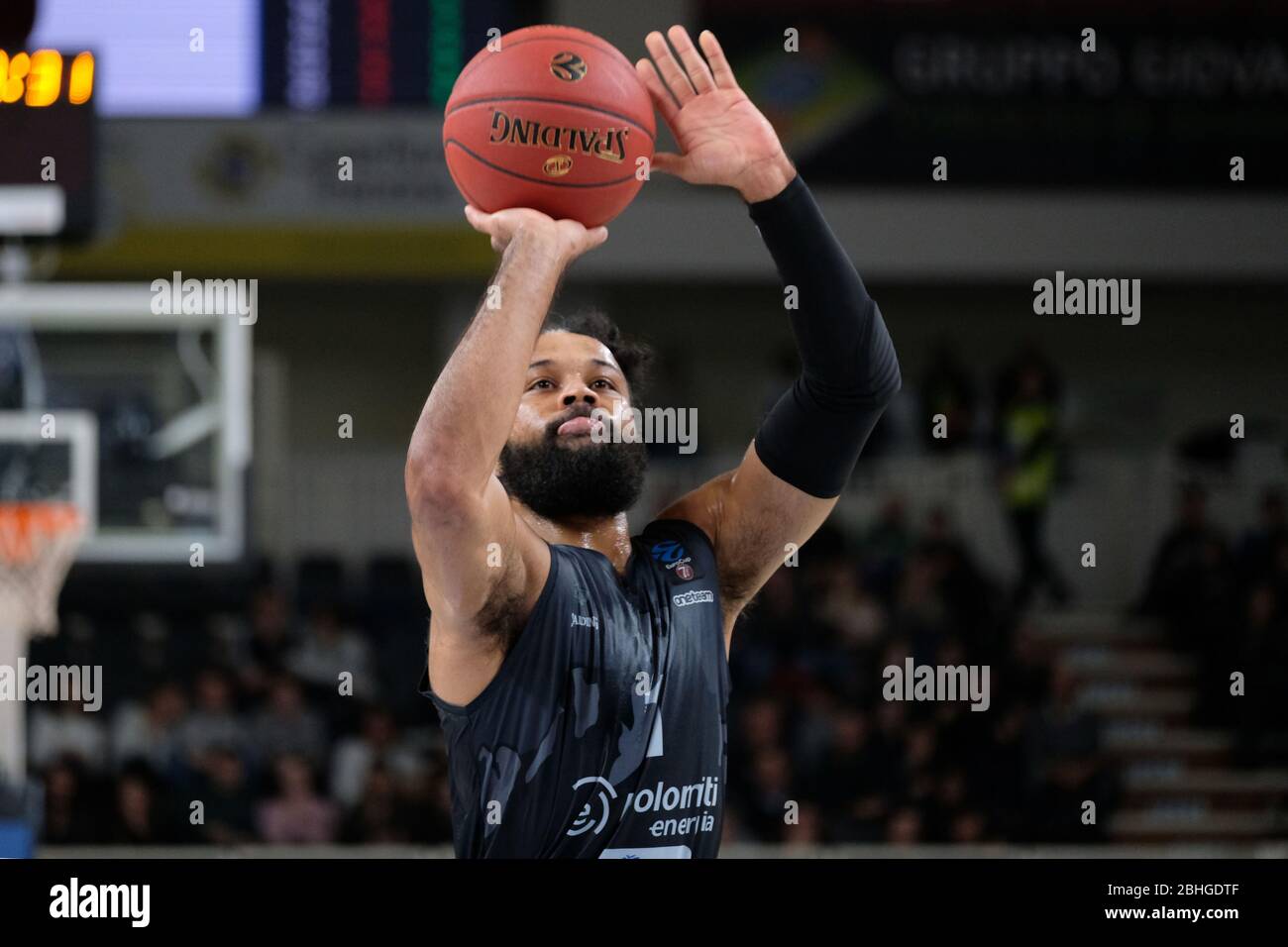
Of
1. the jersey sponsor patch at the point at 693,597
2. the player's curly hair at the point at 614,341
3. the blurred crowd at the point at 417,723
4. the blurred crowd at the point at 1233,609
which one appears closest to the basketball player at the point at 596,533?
the jersey sponsor patch at the point at 693,597

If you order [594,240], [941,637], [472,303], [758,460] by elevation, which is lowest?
[941,637]

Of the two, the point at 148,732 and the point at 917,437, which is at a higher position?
the point at 917,437

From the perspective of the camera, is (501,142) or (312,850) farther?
(312,850)

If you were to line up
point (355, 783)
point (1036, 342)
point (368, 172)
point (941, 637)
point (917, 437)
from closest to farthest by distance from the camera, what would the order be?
point (355, 783) < point (941, 637) < point (368, 172) < point (917, 437) < point (1036, 342)

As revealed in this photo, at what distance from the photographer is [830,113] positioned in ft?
37.0

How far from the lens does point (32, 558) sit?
810 centimetres

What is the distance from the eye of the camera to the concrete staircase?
9.81 meters

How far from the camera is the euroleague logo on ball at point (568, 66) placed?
305 centimetres

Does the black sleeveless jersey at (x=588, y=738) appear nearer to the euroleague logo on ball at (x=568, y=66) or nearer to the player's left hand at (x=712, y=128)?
the player's left hand at (x=712, y=128)

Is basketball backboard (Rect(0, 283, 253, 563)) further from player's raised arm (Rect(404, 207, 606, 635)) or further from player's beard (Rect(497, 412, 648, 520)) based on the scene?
player's raised arm (Rect(404, 207, 606, 635))

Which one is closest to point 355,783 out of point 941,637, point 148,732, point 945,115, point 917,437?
point 148,732

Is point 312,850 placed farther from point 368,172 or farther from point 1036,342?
point 1036,342
